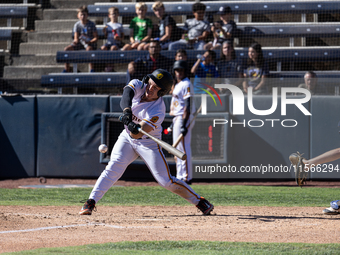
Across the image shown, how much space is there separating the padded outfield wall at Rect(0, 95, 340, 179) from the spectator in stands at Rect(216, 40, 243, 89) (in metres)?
0.45

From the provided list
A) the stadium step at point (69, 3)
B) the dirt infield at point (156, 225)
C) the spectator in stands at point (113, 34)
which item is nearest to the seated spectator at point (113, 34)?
the spectator in stands at point (113, 34)

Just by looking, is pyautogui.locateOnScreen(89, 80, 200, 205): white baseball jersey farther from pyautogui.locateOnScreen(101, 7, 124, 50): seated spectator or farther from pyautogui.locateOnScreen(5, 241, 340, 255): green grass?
pyautogui.locateOnScreen(101, 7, 124, 50): seated spectator

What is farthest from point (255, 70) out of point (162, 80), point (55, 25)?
point (55, 25)

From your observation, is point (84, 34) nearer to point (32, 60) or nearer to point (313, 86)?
point (32, 60)

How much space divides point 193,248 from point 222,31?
8.06 meters

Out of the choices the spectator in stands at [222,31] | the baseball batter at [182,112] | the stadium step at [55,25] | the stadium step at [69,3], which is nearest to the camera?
the baseball batter at [182,112]

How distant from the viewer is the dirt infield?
13.9ft

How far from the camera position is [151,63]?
10102 millimetres

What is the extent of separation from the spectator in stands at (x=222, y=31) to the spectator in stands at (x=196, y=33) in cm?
26

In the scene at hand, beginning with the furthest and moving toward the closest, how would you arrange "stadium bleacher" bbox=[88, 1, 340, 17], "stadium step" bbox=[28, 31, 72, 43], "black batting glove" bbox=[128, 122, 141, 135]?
"stadium step" bbox=[28, 31, 72, 43]
"stadium bleacher" bbox=[88, 1, 340, 17]
"black batting glove" bbox=[128, 122, 141, 135]

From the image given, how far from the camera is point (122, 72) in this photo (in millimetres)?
11570

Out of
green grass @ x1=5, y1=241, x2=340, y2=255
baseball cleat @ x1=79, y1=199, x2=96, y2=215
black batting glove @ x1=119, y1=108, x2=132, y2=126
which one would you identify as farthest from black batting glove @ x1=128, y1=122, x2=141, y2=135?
green grass @ x1=5, y1=241, x2=340, y2=255

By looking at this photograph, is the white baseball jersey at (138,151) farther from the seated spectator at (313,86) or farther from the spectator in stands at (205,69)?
the seated spectator at (313,86)

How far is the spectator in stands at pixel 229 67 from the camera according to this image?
9.70m
